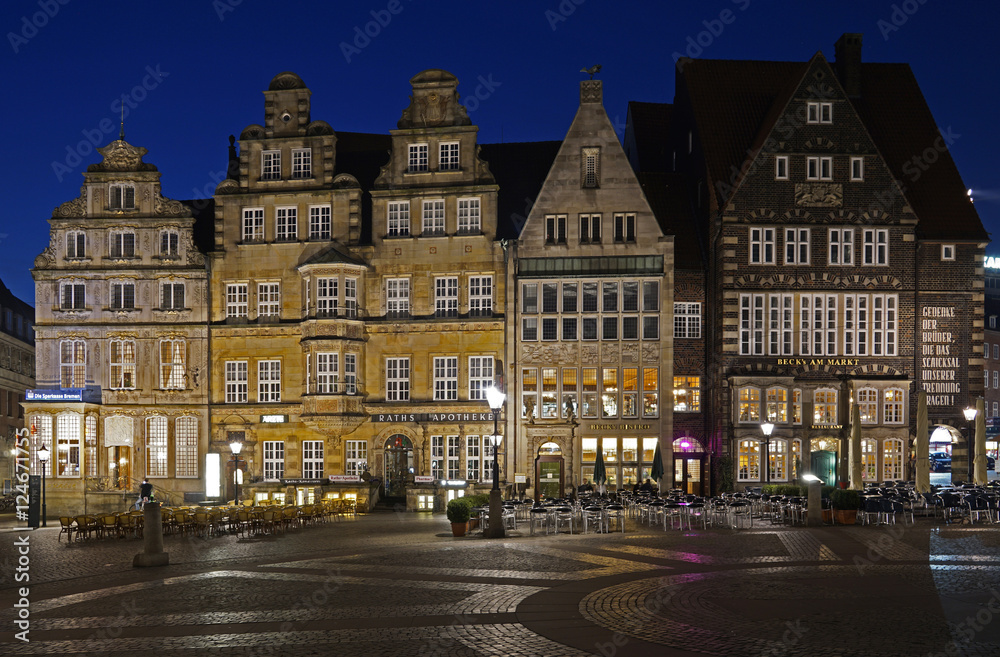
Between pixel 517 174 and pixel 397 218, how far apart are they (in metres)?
6.59

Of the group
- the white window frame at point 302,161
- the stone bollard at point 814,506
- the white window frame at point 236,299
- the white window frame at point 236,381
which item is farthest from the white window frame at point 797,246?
the white window frame at point 236,381

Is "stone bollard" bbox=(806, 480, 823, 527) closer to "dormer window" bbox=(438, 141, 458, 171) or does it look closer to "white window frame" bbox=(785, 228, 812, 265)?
"white window frame" bbox=(785, 228, 812, 265)

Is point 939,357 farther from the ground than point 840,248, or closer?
closer

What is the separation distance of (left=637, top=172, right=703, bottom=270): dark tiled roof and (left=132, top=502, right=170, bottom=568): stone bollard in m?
29.4

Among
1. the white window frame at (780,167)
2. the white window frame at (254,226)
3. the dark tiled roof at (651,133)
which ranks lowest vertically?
the white window frame at (254,226)

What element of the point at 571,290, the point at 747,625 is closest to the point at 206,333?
the point at 571,290

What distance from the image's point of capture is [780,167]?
1773 inches

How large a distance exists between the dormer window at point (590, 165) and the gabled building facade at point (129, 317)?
18.7 m

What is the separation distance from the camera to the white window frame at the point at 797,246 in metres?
44.8

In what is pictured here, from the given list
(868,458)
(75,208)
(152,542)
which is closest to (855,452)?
(868,458)

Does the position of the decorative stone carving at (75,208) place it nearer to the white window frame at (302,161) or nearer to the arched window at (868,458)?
the white window frame at (302,161)

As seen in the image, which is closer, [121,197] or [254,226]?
[121,197]

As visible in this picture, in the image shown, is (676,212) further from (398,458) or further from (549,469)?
(398,458)

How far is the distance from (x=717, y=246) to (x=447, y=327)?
42.4ft
